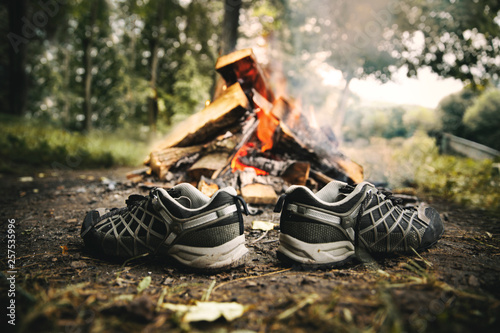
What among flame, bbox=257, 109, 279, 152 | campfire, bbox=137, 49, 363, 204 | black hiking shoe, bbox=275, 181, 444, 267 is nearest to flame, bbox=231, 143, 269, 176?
campfire, bbox=137, 49, 363, 204

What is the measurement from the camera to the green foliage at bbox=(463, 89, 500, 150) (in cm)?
859

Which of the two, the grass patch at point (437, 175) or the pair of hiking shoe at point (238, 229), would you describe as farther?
the grass patch at point (437, 175)

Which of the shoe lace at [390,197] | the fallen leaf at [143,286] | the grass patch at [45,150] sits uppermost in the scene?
the shoe lace at [390,197]

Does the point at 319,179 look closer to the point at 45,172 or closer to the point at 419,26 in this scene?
the point at 45,172

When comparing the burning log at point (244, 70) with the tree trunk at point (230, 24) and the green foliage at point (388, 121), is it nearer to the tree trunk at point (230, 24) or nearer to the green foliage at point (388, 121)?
the tree trunk at point (230, 24)

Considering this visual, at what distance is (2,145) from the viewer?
16.2 ft

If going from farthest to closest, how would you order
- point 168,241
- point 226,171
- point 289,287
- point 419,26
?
point 419,26, point 226,171, point 168,241, point 289,287

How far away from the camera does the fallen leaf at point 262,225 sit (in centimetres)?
200

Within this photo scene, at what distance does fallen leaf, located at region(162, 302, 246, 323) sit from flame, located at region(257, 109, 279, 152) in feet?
8.02

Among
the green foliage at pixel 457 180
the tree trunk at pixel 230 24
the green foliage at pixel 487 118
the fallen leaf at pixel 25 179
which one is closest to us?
the green foliage at pixel 457 180

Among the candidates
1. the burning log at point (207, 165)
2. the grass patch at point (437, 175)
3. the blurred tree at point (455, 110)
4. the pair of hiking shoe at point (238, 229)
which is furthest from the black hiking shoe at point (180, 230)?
the blurred tree at point (455, 110)

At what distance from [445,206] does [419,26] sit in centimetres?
532

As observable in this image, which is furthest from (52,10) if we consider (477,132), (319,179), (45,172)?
(477,132)

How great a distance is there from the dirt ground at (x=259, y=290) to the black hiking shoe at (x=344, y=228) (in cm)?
8
